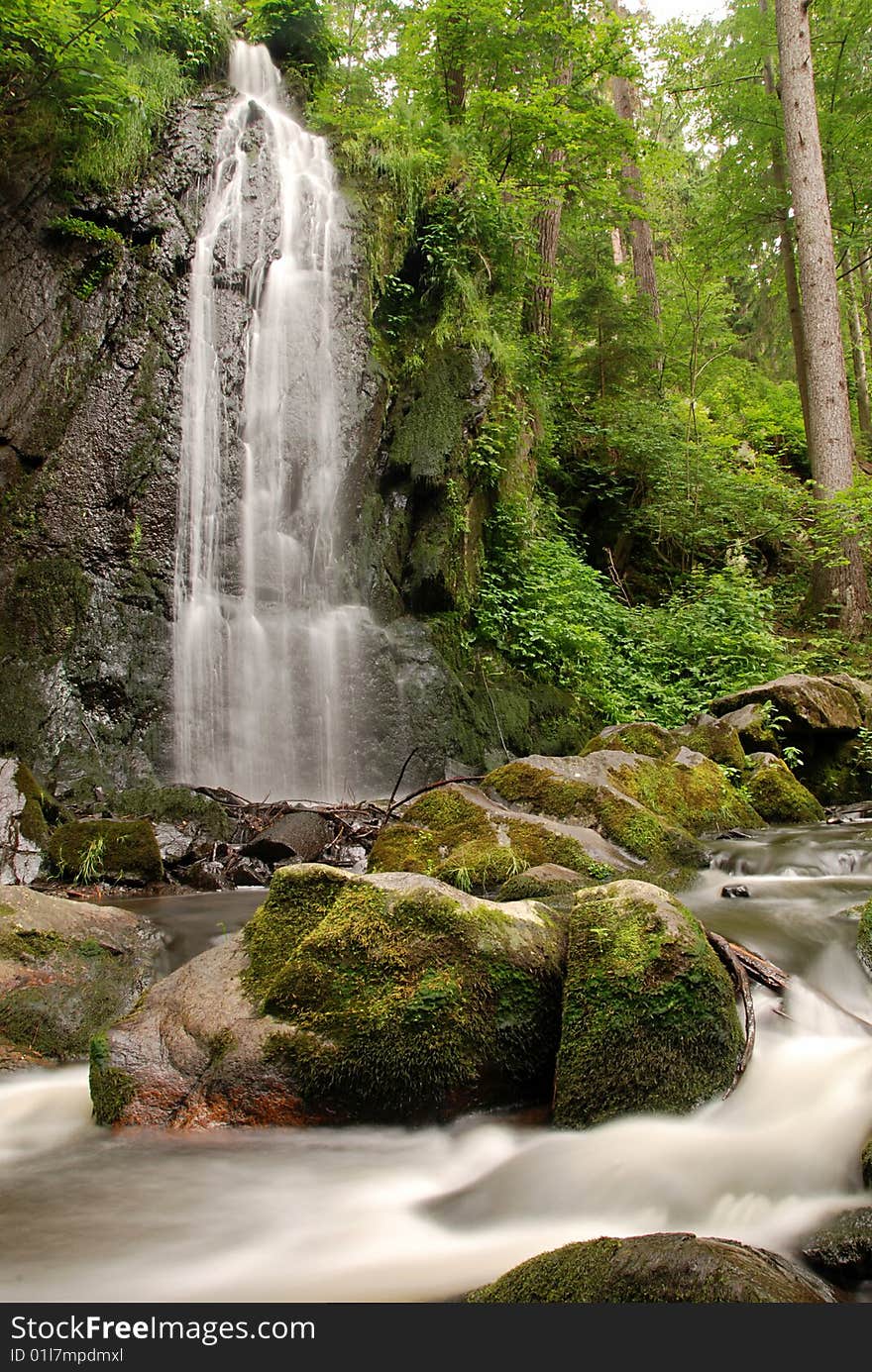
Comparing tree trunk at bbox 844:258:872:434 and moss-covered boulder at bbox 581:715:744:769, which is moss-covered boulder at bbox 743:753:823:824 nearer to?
moss-covered boulder at bbox 581:715:744:769

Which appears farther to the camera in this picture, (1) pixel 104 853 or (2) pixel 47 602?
(2) pixel 47 602

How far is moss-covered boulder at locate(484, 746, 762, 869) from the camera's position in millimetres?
6000

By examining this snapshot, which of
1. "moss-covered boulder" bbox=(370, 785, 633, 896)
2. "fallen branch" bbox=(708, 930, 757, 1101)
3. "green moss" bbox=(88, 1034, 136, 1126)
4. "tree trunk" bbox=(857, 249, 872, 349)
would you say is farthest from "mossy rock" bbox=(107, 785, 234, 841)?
"tree trunk" bbox=(857, 249, 872, 349)

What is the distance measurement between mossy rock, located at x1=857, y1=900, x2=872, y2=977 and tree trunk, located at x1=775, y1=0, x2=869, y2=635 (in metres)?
9.36

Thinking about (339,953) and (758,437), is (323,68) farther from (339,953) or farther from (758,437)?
(339,953)

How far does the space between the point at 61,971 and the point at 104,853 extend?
2415mm

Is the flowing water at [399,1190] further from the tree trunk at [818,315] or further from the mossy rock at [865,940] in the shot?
the tree trunk at [818,315]

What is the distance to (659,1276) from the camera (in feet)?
5.73

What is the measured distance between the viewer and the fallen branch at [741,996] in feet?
9.90

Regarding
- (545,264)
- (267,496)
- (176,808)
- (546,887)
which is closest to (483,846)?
(546,887)

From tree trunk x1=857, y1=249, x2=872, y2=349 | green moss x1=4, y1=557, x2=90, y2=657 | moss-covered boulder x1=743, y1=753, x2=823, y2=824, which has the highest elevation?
tree trunk x1=857, y1=249, x2=872, y2=349

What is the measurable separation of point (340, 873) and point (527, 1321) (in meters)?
1.97

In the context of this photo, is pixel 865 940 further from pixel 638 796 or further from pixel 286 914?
pixel 638 796

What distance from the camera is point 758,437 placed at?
16.8 meters
